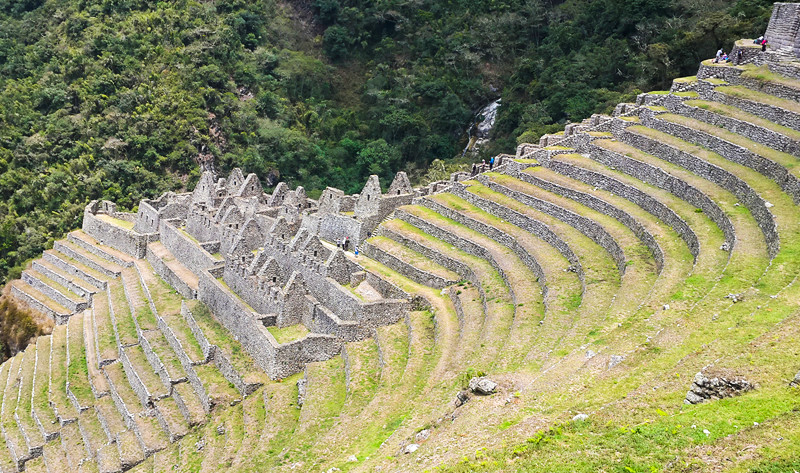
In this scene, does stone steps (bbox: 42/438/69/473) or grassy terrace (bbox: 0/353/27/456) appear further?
grassy terrace (bbox: 0/353/27/456)

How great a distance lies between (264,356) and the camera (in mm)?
24766

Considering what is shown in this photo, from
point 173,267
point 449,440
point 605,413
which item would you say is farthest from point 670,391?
point 173,267

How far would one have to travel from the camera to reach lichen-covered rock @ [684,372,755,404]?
12.5m

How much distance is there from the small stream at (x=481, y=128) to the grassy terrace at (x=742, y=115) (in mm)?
21584

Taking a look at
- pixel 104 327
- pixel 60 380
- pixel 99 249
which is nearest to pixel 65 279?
pixel 99 249

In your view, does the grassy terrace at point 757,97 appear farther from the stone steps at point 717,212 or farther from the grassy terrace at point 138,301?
the grassy terrace at point 138,301

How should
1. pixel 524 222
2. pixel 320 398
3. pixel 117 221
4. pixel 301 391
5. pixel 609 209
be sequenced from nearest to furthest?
pixel 320 398 → pixel 301 391 → pixel 609 209 → pixel 524 222 → pixel 117 221

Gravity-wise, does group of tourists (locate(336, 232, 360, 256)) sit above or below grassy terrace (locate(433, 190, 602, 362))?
below

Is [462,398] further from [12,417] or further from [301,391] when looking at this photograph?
[12,417]

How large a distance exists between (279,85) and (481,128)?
17.8 metres

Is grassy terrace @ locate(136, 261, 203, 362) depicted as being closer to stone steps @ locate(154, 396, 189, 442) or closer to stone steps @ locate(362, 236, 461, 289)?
stone steps @ locate(154, 396, 189, 442)

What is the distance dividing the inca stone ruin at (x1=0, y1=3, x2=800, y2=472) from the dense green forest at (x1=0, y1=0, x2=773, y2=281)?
37.5ft

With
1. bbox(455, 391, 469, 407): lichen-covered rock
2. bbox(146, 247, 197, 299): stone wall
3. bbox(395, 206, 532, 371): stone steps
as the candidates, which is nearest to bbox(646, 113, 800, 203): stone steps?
bbox(395, 206, 532, 371): stone steps

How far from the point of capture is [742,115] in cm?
2825
